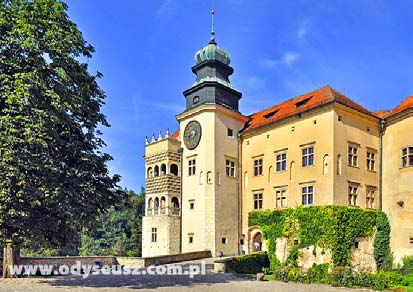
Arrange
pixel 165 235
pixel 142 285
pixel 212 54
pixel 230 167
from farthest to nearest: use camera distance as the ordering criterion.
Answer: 1. pixel 212 54
2. pixel 230 167
3. pixel 165 235
4. pixel 142 285

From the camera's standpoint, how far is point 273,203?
28.5 m

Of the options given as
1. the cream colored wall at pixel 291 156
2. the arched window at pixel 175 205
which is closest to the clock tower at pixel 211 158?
the arched window at pixel 175 205

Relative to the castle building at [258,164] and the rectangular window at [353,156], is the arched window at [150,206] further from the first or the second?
the rectangular window at [353,156]

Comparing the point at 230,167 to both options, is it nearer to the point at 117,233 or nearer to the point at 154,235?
the point at 154,235

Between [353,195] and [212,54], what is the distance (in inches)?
632

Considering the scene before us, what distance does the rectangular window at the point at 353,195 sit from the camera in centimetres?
2519

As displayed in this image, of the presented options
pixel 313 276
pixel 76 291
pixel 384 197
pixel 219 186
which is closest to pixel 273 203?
pixel 219 186

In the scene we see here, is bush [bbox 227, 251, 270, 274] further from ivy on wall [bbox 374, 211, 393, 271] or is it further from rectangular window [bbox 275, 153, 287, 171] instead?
ivy on wall [bbox 374, 211, 393, 271]

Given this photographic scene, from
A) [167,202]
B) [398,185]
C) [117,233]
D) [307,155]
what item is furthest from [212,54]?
[117,233]

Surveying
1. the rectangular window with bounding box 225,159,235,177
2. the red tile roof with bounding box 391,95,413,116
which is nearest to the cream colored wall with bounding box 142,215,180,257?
the rectangular window with bounding box 225,159,235,177

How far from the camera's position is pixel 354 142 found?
25875 mm

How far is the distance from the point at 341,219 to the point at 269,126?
29.8ft

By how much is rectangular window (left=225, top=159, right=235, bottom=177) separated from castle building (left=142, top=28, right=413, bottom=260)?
9 cm

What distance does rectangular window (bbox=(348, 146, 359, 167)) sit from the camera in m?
25.6
